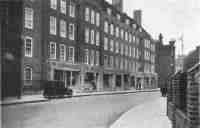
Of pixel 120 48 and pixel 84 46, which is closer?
pixel 84 46

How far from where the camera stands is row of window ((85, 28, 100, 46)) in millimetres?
4752

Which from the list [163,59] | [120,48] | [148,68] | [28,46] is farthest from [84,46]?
[163,59]

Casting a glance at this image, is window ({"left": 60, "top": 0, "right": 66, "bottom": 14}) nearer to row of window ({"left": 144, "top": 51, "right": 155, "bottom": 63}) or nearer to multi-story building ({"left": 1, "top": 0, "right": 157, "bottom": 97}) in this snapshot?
multi-story building ({"left": 1, "top": 0, "right": 157, "bottom": 97})

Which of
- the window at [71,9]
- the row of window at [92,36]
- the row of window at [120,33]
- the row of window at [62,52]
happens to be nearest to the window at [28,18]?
the row of window at [62,52]

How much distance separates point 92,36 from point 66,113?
190cm

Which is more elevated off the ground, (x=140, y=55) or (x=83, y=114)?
(x=140, y=55)

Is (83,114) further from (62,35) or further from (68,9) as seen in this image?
(68,9)

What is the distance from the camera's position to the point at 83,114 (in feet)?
16.7

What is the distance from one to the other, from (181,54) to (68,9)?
255cm

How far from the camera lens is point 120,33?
554 cm

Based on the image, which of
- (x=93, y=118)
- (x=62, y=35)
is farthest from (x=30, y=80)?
(x=93, y=118)

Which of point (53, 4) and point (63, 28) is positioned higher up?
point (53, 4)

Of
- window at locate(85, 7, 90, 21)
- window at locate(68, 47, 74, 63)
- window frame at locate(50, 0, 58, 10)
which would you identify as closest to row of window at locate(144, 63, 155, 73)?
window at locate(85, 7, 90, 21)

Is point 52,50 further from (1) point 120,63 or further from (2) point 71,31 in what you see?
(1) point 120,63
